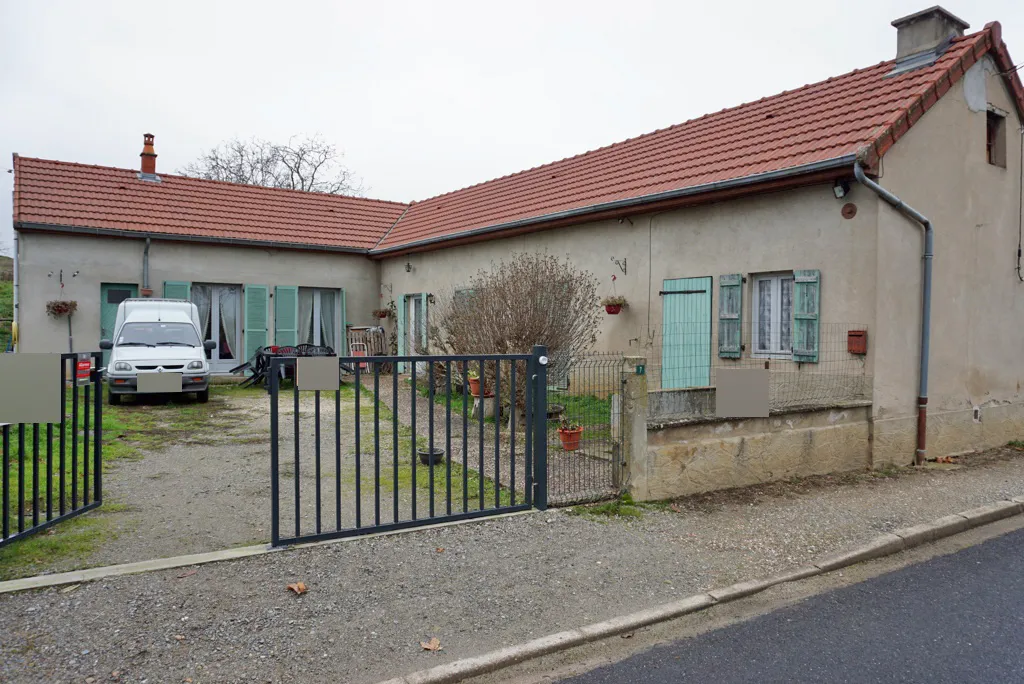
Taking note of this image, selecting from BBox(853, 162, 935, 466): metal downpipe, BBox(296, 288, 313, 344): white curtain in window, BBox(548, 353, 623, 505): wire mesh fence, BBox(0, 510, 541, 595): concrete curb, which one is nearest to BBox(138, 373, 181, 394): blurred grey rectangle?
BBox(296, 288, 313, 344): white curtain in window

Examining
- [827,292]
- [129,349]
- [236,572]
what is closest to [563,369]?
[827,292]

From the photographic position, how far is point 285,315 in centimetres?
1789

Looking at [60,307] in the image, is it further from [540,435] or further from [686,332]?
[540,435]

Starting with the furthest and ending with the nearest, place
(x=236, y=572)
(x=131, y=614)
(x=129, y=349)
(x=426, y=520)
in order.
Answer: (x=129, y=349), (x=426, y=520), (x=236, y=572), (x=131, y=614)

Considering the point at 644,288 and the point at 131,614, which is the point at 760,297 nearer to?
the point at 644,288

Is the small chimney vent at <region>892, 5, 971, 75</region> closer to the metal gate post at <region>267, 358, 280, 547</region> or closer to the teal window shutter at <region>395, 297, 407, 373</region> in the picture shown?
the metal gate post at <region>267, 358, 280, 547</region>

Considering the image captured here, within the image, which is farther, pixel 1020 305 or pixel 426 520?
pixel 1020 305

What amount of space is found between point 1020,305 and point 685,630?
369 inches

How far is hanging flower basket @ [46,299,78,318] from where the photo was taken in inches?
598

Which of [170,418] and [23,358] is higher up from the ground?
[23,358]

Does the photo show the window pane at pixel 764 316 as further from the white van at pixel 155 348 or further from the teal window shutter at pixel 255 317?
the teal window shutter at pixel 255 317

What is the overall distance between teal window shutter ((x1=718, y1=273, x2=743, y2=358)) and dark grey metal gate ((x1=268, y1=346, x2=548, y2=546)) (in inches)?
115

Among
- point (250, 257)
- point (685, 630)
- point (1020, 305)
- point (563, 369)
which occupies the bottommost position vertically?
point (685, 630)

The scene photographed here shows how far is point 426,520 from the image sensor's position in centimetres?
551
